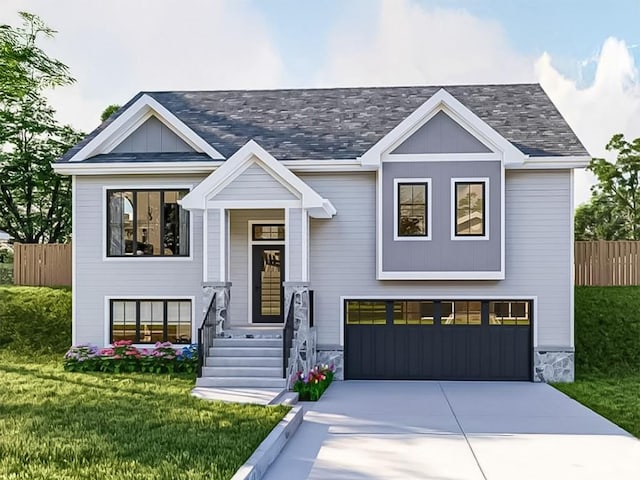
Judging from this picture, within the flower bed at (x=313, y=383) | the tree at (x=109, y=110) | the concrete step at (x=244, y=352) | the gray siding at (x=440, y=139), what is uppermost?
the tree at (x=109, y=110)

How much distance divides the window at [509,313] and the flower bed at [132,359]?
6.71 metres

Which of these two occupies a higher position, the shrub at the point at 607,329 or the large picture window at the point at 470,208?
the large picture window at the point at 470,208

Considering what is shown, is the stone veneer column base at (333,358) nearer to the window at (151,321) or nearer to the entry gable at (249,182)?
the window at (151,321)

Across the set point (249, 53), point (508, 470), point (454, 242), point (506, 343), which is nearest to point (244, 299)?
point (454, 242)

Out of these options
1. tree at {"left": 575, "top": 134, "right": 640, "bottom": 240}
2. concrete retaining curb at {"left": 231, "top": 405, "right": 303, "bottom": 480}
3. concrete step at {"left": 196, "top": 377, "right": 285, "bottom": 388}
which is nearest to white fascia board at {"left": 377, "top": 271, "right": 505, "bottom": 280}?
concrete step at {"left": 196, "top": 377, "right": 285, "bottom": 388}

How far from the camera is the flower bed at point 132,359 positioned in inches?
579

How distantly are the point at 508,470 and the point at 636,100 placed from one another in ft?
110

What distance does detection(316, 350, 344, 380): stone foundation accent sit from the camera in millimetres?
15141

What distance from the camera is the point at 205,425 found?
9.02 metres

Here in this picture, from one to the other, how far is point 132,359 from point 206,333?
246 centimetres

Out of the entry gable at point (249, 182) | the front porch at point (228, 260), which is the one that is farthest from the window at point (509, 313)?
the entry gable at point (249, 182)

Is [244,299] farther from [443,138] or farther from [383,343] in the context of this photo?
[443,138]

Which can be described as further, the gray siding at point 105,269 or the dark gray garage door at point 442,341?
the gray siding at point 105,269

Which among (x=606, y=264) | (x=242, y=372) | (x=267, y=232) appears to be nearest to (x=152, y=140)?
(x=267, y=232)
